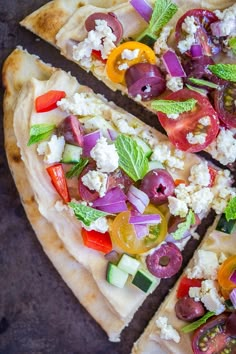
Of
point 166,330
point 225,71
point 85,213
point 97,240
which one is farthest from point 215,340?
point 225,71

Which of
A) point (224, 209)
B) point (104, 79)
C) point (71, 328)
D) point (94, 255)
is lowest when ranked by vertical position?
point (71, 328)

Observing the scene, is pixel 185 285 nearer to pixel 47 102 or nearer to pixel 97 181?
pixel 97 181

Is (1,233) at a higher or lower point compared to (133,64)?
lower

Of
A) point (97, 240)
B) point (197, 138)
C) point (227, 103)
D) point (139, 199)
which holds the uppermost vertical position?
point (227, 103)

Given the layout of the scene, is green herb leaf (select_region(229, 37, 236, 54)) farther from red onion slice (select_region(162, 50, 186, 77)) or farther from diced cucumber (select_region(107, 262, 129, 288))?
diced cucumber (select_region(107, 262, 129, 288))

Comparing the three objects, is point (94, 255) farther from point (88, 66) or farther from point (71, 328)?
point (88, 66)

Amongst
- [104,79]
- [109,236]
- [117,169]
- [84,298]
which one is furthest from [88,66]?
[84,298]

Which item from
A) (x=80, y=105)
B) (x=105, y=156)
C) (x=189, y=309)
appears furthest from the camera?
(x=80, y=105)
